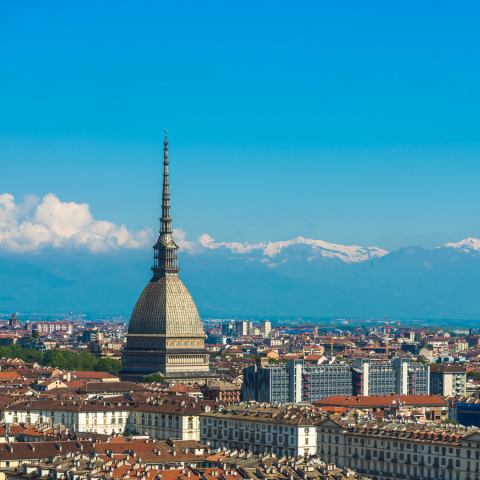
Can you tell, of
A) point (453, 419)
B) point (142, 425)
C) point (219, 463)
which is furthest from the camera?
point (453, 419)

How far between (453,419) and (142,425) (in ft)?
109

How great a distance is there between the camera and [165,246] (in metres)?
164

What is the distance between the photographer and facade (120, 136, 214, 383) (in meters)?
156

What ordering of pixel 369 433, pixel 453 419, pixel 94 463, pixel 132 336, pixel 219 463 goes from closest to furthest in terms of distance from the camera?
pixel 94 463, pixel 219 463, pixel 369 433, pixel 453 419, pixel 132 336

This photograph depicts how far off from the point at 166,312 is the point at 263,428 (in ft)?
239

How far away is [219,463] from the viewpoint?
70875 millimetres

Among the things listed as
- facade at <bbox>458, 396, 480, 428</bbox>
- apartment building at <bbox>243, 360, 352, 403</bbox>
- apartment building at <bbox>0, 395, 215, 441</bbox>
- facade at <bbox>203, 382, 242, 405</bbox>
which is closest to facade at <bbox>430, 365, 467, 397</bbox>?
apartment building at <bbox>243, 360, 352, 403</bbox>

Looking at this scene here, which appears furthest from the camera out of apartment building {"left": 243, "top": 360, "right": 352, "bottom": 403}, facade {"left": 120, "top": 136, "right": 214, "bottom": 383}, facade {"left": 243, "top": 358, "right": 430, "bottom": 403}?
facade {"left": 120, "top": 136, "right": 214, "bottom": 383}

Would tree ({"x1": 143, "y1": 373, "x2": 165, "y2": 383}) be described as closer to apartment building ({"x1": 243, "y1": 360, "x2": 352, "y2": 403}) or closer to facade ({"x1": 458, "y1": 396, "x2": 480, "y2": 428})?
apartment building ({"x1": 243, "y1": 360, "x2": 352, "y2": 403})

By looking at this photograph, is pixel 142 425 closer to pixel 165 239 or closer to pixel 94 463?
pixel 94 463

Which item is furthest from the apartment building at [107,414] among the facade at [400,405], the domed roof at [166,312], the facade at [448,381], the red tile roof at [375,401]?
the domed roof at [166,312]

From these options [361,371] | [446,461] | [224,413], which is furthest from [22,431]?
[361,371]

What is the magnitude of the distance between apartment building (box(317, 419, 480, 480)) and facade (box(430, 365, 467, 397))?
209ft

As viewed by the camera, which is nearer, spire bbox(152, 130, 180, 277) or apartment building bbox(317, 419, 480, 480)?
apartment building bbox(317, 419, 480, 480)
